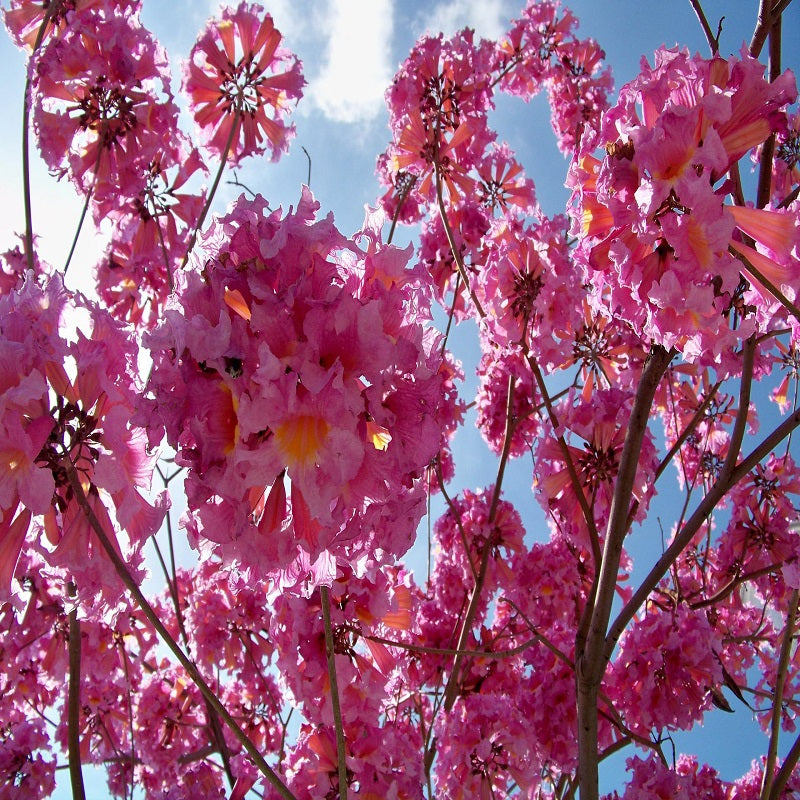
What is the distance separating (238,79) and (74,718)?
2.32m

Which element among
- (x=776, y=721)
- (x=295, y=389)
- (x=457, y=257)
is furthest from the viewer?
(x=457, y=257)

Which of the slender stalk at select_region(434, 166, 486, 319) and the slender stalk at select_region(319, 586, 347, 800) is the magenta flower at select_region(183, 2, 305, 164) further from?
the slender stalk at select_region(319, 586, 347, 800)

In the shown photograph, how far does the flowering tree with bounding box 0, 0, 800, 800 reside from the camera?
0.92 metres

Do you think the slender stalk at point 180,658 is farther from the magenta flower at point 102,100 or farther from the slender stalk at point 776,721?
the magenta flower at point 102,100

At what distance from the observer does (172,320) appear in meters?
0.89

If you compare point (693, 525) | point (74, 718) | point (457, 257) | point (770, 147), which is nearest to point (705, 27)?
point (770, 147)

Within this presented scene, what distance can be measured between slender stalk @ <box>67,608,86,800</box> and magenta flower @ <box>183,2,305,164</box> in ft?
6.14

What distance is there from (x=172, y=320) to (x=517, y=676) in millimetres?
2475

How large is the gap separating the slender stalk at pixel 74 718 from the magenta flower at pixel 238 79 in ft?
6.14

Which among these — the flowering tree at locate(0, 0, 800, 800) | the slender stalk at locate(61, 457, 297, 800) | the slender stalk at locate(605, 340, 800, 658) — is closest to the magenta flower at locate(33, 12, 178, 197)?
the flowering tree at locate(0, 0, 800, 800)

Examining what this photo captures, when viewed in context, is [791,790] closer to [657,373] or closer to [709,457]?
[709,457]

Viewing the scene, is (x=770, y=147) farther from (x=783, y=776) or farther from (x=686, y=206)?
(x=783, y=776)

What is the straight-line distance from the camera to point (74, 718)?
1575 mm

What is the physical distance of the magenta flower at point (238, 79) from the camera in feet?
8.75
